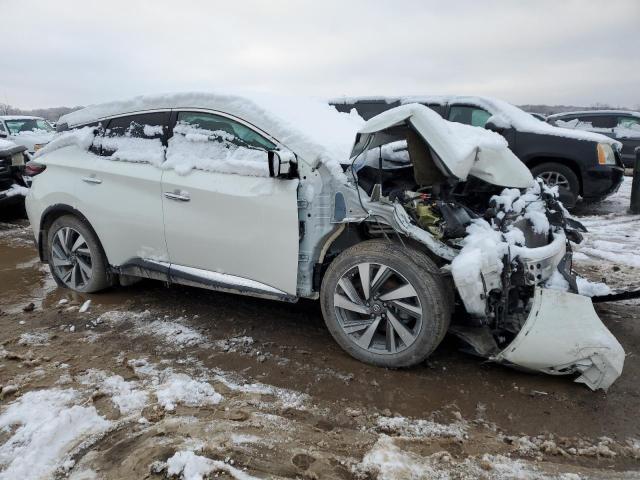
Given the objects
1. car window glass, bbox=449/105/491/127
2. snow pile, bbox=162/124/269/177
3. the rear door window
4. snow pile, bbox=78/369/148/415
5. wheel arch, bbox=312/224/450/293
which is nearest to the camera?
snow pile, bbox=78/369/148/415

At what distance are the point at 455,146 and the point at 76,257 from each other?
3406 mm

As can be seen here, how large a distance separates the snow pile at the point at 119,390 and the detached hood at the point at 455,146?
7.04 ft

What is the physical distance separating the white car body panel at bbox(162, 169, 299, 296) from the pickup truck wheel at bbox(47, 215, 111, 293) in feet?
3.12

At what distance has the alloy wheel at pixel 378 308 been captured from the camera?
2.97 metres

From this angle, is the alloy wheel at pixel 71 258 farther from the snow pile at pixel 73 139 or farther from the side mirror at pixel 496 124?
the side mirror at pixel 496 124

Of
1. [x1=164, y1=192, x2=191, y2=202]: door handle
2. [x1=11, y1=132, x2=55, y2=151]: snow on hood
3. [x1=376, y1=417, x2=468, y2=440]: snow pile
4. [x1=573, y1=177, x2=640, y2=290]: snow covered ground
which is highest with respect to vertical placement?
[x1=11, y1=132, x2=55, y2=151]: snow on hood

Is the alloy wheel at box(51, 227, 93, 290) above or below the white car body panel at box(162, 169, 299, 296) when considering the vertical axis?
below

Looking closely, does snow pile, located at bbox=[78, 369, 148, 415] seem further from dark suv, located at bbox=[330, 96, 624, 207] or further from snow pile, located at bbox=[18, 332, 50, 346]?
dark suv, located at bbox=[330, 96, 624, 207]

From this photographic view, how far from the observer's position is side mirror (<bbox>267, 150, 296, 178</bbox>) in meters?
3.06

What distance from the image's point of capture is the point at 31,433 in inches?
96.1

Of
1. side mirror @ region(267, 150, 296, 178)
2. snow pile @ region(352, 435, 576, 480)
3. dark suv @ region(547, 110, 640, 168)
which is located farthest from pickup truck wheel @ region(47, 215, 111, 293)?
dark suv @ region(547, 110, 640, 168)

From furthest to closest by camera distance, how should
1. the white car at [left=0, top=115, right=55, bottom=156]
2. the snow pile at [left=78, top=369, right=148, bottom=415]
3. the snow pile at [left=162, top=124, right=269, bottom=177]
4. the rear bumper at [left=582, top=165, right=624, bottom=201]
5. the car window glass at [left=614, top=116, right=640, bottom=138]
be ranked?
the car window glass at [left=614, top=116, right=640, bottom=138] < the white car at [left=0, top=115, right=55, bottom=156] < the rear bumper at [left=582, top=165, right=624, bottom=201] < the snow pile at [left=162, top=124, right=269, bottom=177] < the snow pile at [left=78, top=369, right=148, bottom=415]

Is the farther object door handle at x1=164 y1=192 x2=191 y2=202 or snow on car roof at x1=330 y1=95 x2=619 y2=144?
snow on car roof at x1=330 y1=95 x2=619 y2=144

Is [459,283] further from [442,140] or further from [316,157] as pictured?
[316,157]
